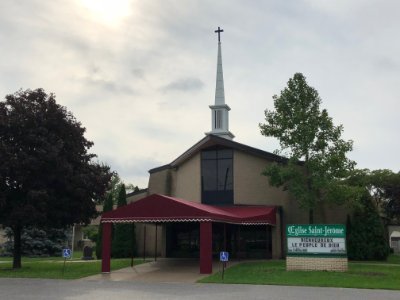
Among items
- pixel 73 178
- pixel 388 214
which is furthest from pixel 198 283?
pixel 388 214

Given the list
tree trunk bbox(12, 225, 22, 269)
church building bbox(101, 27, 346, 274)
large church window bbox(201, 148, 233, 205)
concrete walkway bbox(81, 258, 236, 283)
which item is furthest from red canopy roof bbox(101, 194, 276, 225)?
large church window bbox(201, 148, 233, 205)

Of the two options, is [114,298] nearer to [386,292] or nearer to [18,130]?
[386,292]

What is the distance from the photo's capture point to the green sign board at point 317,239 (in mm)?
21828

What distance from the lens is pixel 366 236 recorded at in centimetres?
2906

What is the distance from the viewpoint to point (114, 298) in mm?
14328

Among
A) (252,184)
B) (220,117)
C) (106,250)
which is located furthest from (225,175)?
(106,250)

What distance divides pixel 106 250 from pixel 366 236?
1535 cm

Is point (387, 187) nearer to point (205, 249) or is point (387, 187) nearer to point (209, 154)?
point (209, 154)

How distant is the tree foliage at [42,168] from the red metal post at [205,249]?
6.78 m

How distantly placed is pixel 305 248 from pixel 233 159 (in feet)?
36.9

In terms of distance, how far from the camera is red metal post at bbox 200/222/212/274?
2123cm

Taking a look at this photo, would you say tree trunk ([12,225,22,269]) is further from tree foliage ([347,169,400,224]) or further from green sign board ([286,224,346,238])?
tree foliage ([347,169,400,224])

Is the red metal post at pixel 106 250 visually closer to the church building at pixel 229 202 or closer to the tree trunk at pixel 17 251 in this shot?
the tree trunk at pixel 17 251

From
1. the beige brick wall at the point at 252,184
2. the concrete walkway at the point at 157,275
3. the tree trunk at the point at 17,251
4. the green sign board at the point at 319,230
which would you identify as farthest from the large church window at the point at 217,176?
the tree trunk at the point at 17,251
